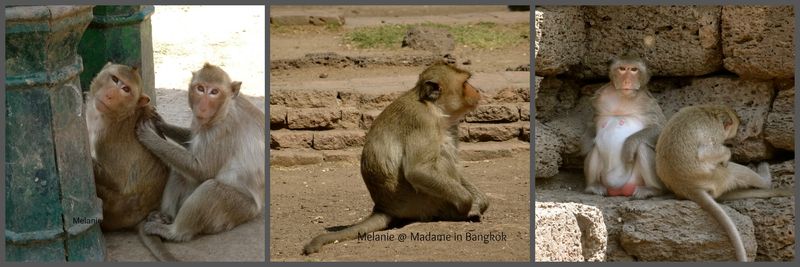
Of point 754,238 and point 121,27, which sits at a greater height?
point 121,27

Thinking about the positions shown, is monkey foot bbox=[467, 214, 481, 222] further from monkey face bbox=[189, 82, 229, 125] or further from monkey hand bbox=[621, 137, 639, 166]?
monkey face bbox=[189, 82, 229, 125]

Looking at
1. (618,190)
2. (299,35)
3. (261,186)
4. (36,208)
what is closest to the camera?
(36,208)

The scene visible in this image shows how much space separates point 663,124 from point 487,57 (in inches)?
189

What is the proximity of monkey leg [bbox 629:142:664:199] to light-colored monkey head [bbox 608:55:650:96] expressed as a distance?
1.27ft

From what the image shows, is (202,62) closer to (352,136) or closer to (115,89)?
(115,89)

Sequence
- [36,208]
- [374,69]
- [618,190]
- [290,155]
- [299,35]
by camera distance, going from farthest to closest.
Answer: [299,35] → [374,69] → [290,155] → [618,190] → [36,208]

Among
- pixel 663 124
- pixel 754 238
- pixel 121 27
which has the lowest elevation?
pixel 754 238

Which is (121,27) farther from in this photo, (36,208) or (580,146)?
(580,146)

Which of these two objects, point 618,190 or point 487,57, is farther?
point 487,57

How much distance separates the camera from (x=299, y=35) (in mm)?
15875

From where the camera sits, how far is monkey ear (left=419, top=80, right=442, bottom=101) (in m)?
9.55

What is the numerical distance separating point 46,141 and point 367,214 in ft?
8.00

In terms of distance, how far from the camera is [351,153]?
38.9 feet

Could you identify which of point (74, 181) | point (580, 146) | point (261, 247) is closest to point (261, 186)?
point (261, 247)
